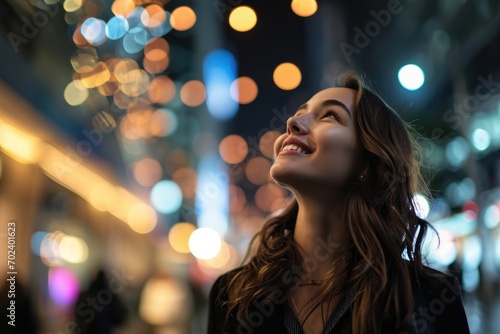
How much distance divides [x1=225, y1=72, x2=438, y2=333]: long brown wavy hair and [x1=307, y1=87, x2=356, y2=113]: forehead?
29 millimetres

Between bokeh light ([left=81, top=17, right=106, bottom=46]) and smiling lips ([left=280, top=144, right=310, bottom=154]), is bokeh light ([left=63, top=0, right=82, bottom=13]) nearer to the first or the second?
bokeh light ([left=81, top=17, right=106, bottom=46])

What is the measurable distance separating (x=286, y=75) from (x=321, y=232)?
4.93 metres

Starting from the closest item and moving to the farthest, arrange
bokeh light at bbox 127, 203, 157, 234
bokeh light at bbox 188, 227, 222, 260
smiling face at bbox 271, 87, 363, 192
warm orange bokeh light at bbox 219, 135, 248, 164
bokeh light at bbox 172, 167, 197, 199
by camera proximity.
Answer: smiling face at bbox 271, 87, 363, 192
bokeh light at bbox 127, 203, 157, 234
bokeh light at bbox 188, 227, 222, 260
warm orange bokeh light at bbox 219, 135, 248, 164
bokeh light at bbox 172, 167, 197, 199

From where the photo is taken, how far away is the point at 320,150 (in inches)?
73.2

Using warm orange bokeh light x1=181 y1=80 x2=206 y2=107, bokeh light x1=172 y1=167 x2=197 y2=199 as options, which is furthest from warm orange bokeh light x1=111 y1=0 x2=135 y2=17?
bokeh light x1=172 y1=167 x2=197 y2=199

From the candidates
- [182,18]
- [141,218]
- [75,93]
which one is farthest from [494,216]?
[141,218]

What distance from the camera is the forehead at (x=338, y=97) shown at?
6.60ft

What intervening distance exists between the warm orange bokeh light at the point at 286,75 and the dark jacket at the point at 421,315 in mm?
4742

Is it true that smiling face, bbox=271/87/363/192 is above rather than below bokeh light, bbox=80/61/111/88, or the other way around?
below

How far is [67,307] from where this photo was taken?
7.68 m

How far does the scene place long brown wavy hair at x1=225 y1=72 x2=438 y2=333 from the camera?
5.67 ft

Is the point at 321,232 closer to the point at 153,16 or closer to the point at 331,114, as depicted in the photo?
the point at 331,114

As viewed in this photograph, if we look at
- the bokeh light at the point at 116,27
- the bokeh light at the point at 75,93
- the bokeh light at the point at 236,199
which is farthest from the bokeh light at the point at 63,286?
the bokeh light at the point at 236,199

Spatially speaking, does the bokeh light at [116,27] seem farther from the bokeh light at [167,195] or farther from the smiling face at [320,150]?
the bokeh light at [167,195]
